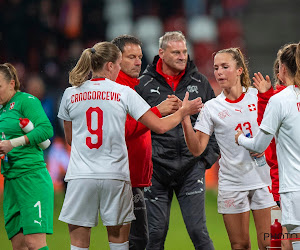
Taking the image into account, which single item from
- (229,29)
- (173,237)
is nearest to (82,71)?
(173,237)

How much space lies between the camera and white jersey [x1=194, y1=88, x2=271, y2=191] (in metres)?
4.52

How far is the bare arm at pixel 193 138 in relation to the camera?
434 centimetres

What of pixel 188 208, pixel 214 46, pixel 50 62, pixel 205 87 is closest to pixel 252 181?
pixel 188 208

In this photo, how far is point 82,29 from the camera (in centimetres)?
1306

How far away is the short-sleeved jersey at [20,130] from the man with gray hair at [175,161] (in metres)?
0.95

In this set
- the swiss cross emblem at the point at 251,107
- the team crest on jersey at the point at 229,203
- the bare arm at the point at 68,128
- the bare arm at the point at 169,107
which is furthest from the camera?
the swiss cross emblem at the point at 251,107

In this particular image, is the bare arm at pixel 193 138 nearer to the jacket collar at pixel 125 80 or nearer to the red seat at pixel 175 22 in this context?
the jacket collar at pixel 125 80

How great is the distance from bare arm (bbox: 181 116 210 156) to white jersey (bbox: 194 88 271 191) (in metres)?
0.06

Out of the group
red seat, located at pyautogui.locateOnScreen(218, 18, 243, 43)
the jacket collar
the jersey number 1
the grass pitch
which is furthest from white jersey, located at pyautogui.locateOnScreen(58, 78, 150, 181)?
red seat, located at pyautogui.locateOnScreen(218, 18, 243, 43)

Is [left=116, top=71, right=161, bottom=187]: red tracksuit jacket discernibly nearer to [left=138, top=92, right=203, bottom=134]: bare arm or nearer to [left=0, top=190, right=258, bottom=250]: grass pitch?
[left=138, top=92, right=203, bottom=134]: bare arm

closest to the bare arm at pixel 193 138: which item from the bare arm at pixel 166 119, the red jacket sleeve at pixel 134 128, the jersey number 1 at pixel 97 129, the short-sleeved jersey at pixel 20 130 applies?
the bare arm at pixel 166 119

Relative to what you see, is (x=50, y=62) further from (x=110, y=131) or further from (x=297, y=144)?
(x=297, y=144)

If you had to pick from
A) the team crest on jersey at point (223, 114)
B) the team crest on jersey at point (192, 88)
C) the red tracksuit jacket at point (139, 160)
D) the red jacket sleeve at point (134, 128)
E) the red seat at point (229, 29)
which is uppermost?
the red seat at point (229, 29)

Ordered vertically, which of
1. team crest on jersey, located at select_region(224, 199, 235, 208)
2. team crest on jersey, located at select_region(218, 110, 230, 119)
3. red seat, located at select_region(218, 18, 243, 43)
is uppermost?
red seat, located at select_region(218, 18, 243, 43)
